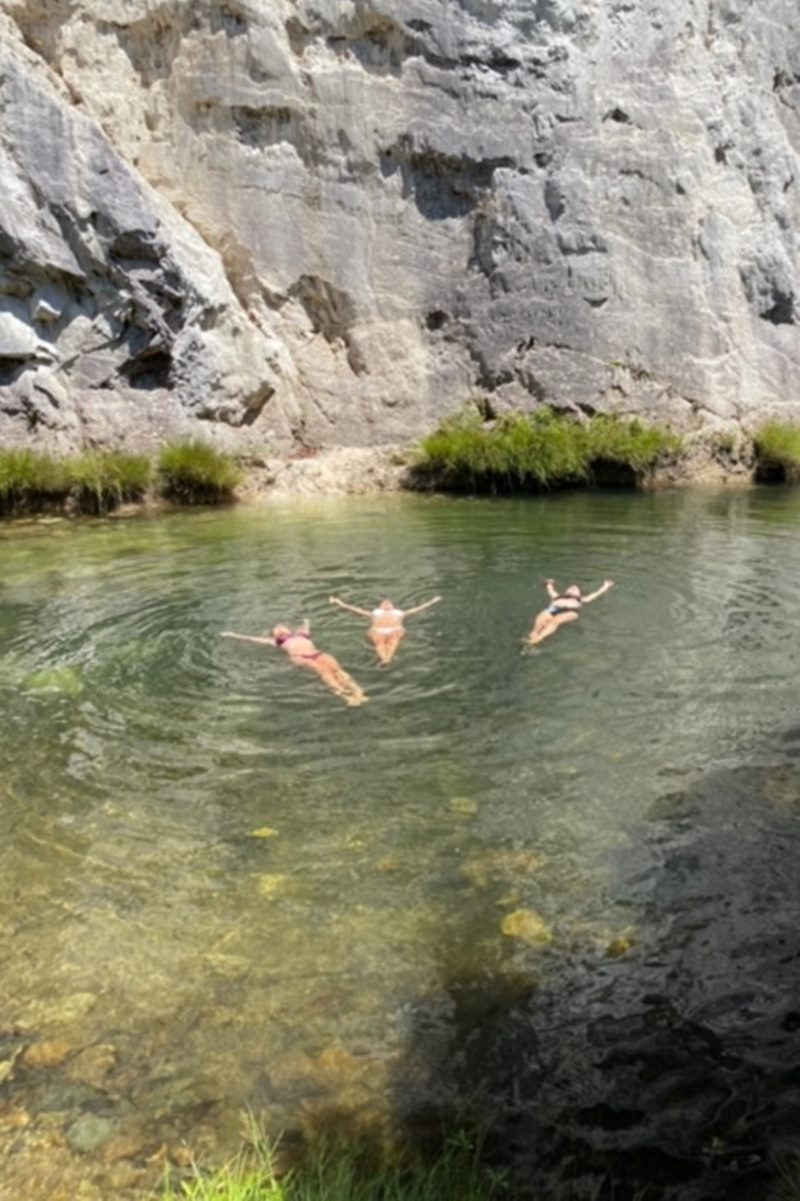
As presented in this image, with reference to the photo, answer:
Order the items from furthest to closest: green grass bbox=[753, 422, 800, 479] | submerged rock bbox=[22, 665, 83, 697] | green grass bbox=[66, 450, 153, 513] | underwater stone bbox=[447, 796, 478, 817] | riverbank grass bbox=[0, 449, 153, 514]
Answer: green grass bbox=[753, 422, 800, 479], green grass bbox=[66, 450, 153, 513], riverbank grass bbox=[0, 449, 153, 514], submerged rock bbox=[22, 665, 83, 697], underwater stone bbox=[447, 796, 478, 817]

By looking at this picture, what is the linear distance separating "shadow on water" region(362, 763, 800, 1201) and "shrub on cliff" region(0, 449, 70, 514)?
45.9ft

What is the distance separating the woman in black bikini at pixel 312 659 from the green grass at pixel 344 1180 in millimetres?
3952

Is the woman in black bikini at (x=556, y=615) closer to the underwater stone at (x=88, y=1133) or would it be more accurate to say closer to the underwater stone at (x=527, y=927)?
the underwater stone at (x=527, y=927)

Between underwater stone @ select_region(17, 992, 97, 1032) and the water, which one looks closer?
the water

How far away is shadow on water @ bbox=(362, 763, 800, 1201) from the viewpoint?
2.76m

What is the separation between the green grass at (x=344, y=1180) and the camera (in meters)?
2.52

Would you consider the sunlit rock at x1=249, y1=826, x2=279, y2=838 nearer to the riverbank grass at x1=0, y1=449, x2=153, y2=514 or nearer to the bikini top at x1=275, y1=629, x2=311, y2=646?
the bikini top at x1=275, y1=629, x2=311, y2=646

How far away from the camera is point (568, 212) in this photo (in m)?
21.7

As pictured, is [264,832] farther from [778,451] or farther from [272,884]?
[778,451]

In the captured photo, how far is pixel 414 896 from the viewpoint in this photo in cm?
420

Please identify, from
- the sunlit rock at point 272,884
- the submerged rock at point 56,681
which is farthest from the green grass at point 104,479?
the sunlit rock at point 272,884

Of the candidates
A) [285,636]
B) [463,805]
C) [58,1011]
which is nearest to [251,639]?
[285,636]

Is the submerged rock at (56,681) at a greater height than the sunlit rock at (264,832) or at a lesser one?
greater

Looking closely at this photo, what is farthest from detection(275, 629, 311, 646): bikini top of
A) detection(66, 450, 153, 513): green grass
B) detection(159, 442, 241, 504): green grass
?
detection(159, 442, 241, 504): green grass
